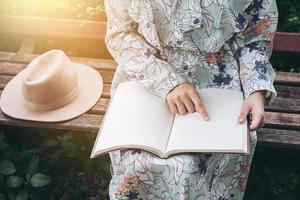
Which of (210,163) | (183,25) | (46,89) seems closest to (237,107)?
(210,163)

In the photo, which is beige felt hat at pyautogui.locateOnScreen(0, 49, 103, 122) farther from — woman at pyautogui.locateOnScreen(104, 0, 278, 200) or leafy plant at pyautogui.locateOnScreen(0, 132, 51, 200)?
woman at pyautogui.locateOnScreen(104, 0, 278, 200)

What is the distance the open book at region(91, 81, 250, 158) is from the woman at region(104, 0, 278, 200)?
0.05 m

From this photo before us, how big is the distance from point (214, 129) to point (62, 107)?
1.09 metres

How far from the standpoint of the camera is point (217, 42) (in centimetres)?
236

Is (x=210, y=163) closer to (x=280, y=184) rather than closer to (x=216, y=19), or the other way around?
(x=216, y=19)

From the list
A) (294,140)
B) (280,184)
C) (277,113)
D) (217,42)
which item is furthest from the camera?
(280,184)

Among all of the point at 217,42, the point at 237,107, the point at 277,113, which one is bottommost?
the point at 277,113

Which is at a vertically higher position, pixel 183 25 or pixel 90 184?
pixel 183 25

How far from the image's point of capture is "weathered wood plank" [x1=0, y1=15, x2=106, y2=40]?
10.7 feet

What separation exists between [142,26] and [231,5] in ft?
1.30

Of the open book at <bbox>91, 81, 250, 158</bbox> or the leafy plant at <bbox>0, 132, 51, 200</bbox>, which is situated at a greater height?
the open book at <bbox>91, 81, 250, 158</bbox>

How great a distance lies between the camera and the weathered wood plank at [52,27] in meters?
3.27

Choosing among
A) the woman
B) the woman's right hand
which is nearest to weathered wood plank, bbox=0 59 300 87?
the woman

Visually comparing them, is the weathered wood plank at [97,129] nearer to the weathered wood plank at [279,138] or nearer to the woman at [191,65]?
the weathered wood plank at [279,138]
